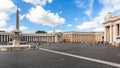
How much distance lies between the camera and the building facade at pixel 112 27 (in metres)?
110

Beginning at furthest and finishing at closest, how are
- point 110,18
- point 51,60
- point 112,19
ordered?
point 110,18, point 112,19, point 51,60

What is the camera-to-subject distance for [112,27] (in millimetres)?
117250

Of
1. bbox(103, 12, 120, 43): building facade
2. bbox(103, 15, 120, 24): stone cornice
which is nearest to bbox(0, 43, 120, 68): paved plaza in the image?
bbox(103, 15, 120, 24): stone cornice

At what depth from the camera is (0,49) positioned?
1984 inches

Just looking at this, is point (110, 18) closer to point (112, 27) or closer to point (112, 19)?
point (112, 19)

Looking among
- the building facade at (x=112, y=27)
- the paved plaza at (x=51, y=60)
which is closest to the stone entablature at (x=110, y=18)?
the building facade at (x=112, y=27)

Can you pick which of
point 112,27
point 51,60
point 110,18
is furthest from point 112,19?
point 51,60

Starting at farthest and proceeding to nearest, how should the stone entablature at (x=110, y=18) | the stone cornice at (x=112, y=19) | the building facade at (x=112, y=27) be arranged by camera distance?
the building facade at (x=112, y=27)
the stone entablature at (x=110, y=18)
the stone cornice at (x=112, y=19)

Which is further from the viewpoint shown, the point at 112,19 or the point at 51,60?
the point at 112,19

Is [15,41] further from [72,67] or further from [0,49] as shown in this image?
[72,67]

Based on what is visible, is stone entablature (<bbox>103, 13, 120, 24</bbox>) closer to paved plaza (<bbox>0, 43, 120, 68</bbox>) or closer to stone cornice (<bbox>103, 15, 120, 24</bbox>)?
stone cornice (<bbox>103, 15, 120, 24</bbox>)

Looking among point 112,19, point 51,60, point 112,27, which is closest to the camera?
point 51,60

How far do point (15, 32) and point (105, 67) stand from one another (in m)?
38.5

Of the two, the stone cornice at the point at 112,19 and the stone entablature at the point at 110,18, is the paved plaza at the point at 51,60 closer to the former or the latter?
the stone cornice at the point at 112,19
